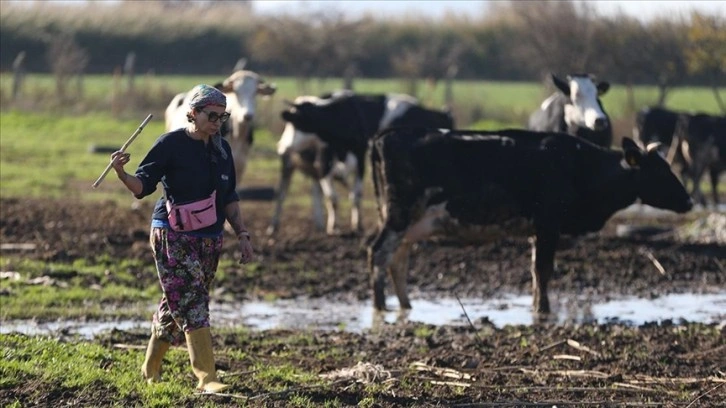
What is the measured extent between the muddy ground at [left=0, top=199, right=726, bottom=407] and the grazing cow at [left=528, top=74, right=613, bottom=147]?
156cm

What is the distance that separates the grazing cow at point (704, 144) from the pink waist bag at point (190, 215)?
19.4 m

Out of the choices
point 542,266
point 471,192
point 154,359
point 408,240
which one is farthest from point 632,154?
point 154,359

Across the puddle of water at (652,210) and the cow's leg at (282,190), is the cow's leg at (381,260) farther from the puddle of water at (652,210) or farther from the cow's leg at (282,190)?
the puddle of water at (652,210)

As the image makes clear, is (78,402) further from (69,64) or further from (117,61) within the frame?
(117,61)

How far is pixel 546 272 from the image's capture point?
14.5 meters

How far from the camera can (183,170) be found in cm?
912

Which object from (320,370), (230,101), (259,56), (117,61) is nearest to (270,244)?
(230,101)

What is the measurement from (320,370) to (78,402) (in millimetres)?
2122

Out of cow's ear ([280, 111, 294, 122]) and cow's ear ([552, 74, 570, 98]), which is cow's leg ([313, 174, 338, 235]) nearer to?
cow's ear ([280, 111, 294, 122])

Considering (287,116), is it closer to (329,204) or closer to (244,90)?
(329,204)

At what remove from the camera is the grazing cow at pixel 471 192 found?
14445 millimetres

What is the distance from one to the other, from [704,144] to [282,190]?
32.5 ft

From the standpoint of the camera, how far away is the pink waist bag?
29.7 feet

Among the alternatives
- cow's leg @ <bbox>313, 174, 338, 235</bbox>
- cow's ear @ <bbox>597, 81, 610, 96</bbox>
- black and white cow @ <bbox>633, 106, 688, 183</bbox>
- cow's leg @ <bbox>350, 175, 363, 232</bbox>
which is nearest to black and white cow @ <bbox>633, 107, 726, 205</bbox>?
black and white cow @ <bbox>633, 106, 688, 183</bbox>
